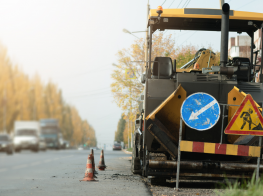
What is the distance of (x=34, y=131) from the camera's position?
31.4 m

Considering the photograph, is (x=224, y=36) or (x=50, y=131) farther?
(x=50, y=131)

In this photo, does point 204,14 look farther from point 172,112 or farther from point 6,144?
point 6,144

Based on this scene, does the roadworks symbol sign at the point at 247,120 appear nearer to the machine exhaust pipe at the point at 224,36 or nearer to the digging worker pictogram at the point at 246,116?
the digging worker pictogram at the point at 246,116

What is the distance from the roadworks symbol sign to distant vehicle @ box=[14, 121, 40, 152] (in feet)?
83.5

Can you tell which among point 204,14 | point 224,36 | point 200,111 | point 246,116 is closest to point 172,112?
point 200,111

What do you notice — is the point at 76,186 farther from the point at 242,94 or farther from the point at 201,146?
the point at 242,94

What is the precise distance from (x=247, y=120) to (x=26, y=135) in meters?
25.9

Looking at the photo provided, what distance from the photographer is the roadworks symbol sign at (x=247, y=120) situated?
7.26 meters

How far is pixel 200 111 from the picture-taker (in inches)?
299

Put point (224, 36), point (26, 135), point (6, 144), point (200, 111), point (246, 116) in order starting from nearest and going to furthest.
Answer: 1. point (246, 116)
2. point (200, 111)
3. point (224, 36)
4. point (6, 144)
5. point (26, 135)

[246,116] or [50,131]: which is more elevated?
[246,116]

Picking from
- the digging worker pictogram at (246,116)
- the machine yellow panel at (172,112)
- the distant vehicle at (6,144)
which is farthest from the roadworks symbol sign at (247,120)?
the distant vehicle at (6,144)

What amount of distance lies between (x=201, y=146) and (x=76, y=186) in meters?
3.34

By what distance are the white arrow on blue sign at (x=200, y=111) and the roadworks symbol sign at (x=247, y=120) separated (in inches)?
13.1
